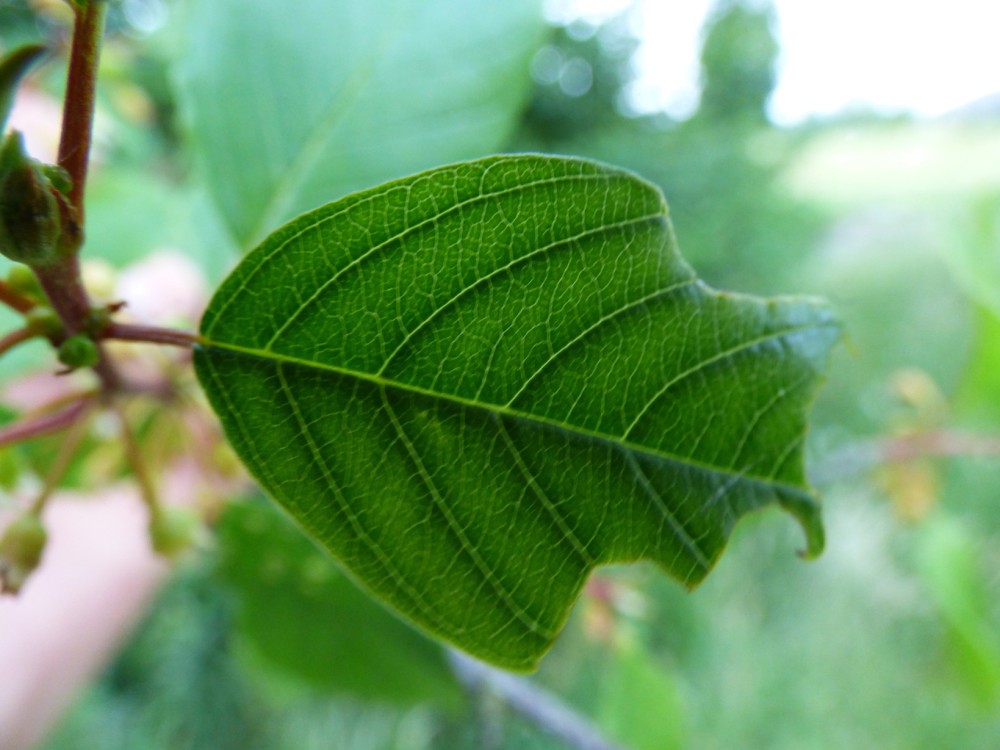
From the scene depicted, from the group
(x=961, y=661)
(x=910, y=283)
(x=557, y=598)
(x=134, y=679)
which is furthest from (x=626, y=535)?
(x=910, y=283)

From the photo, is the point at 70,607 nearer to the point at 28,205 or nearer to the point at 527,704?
the point at 527,704

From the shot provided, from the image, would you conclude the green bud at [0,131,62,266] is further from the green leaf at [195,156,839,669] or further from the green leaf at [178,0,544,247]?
the green leaf at [178,0,544,247]

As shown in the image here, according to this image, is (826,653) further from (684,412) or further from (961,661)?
(684,412)

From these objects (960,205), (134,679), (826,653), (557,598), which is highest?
(557,598)

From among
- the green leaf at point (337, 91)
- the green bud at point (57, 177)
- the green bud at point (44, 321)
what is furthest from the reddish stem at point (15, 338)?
the green leaf at point (337, 91)

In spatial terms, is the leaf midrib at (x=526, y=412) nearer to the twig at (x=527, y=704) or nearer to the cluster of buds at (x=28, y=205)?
the cluster of buds at (x=28, y=205)

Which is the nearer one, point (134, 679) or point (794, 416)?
point (794, 416)
